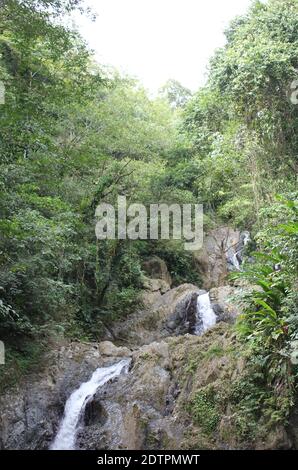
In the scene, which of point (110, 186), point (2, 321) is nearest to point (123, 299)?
point (110, 186)

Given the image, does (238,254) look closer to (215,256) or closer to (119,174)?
(215,256)

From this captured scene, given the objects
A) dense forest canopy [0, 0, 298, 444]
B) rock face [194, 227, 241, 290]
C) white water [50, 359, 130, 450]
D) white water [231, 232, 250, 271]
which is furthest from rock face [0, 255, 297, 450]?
white water [231, 232, 250, 271]

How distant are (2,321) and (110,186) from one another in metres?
6.62

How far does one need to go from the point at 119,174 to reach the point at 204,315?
5855mm

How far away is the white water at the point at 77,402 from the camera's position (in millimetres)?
8398

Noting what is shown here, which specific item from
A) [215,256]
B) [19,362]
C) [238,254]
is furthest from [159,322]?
[238,254]

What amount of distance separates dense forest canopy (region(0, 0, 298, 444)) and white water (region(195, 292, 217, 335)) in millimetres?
2357

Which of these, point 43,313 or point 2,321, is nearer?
point 2,321

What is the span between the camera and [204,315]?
14.4 metres

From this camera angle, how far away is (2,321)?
9523 mm

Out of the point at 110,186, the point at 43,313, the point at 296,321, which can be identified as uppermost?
the point at 110,186

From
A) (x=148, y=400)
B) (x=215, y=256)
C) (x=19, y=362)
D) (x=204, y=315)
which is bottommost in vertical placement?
(x=148, y=400)
